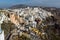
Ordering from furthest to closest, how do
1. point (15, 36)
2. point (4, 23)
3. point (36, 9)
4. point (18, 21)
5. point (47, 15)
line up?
point (36, 9)
point (47, 15)
point (18, 21)
point (4, 23)
point (15, 36)

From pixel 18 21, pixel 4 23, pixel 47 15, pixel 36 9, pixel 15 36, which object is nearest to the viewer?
pixel 15 36

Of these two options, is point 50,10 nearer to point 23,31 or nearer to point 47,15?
point 47,15

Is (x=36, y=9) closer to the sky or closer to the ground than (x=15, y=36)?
closer to the sky

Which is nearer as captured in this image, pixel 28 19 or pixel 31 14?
pixel 28 19

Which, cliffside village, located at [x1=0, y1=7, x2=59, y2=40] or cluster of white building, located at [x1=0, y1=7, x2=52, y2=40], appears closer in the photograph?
cliffside village, located at [x1=0, y1=7, x2=59, y2=40]

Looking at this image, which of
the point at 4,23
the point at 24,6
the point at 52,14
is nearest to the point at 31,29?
the point at 4,23

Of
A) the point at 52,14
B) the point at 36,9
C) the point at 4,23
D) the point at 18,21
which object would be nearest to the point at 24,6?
the point at 36,9

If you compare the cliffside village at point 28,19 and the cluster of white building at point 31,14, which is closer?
the cliffside village at point 28,19

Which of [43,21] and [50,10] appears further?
[50,10]

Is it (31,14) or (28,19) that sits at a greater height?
(31,14)
